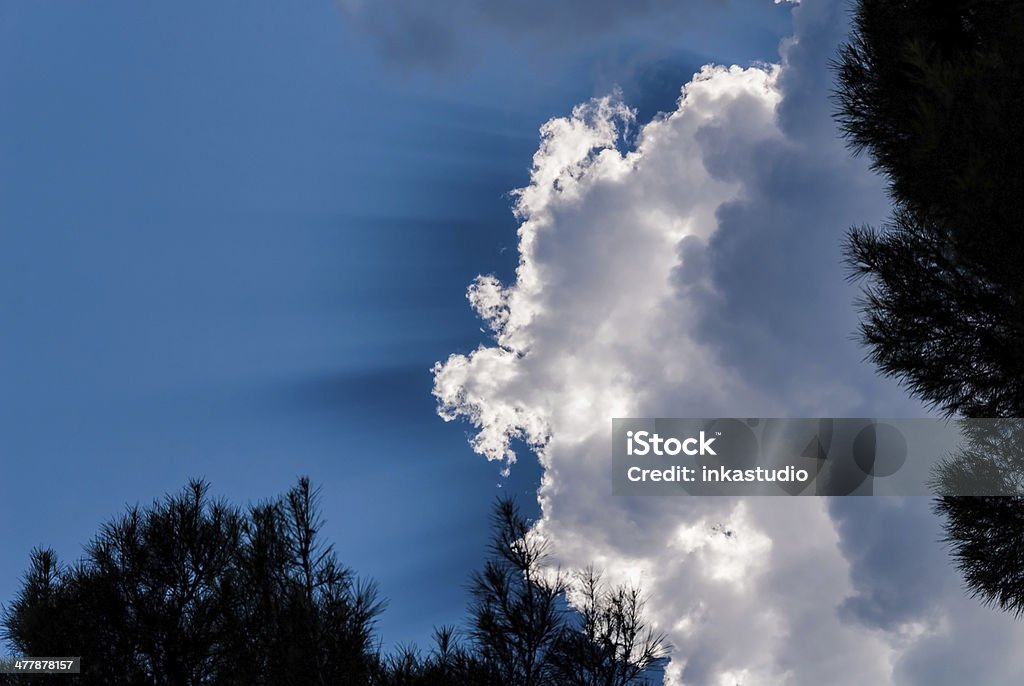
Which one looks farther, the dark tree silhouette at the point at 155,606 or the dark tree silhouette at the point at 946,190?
the dark tree silhouette at the point at 155,606

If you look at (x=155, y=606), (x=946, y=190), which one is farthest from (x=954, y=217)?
(x=155, y=606)

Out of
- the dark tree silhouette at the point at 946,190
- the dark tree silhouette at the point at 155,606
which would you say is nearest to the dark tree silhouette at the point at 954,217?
the dark tree silhouette at the point at 946,190

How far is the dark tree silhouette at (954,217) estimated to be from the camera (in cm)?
723

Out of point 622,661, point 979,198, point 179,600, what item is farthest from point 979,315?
point 179,600

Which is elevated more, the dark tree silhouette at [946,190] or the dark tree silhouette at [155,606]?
the dark tree silhouette at [946,190]

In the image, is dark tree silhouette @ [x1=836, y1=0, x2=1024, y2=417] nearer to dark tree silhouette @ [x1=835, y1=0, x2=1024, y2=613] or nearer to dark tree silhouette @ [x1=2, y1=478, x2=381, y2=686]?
dark tree silhouette @ [x1=835, y1=0, x2=1024, y2=613]

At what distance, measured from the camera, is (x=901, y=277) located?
880 cm

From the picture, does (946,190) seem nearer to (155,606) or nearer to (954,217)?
(954,217)

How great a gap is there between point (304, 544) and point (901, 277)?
7685 mm

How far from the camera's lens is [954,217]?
7.57 metres

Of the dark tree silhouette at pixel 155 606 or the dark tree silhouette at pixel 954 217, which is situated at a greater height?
the dark tree silhouette at pixel 954 217

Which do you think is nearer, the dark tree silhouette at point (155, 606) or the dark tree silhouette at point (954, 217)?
the dark tree silhouette at point (954, 217)

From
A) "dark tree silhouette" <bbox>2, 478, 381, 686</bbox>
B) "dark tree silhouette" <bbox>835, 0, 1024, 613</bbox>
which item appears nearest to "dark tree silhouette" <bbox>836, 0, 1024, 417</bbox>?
"dark tree silhouette" <bbox>835, 0, 1024, 613</bbox>

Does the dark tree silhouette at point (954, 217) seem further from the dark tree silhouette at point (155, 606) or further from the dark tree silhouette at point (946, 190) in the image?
the dark tree silhouette at point (155, 606)
